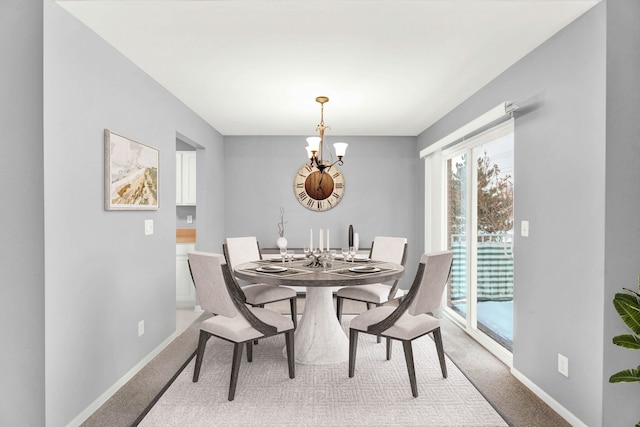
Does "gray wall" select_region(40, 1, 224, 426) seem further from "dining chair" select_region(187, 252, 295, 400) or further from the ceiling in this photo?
"dining chair" select_region(187, 252, 295, 400)

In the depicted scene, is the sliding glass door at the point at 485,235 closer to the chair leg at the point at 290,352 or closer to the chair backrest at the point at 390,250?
the chair backrest at the point at 390,250

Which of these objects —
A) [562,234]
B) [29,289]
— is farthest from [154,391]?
[562,234]

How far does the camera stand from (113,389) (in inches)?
97.9

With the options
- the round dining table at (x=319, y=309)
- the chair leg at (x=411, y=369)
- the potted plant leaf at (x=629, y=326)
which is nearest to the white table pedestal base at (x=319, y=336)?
the round dining table at (x=319, y=309)

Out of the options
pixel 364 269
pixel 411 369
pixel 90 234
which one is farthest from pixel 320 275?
pixel 90 234

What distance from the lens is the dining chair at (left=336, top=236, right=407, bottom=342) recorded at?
3.35m

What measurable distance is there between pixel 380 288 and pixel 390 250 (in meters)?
0.47

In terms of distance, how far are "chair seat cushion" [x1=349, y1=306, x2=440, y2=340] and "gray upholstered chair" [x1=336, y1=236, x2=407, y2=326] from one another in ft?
2.04

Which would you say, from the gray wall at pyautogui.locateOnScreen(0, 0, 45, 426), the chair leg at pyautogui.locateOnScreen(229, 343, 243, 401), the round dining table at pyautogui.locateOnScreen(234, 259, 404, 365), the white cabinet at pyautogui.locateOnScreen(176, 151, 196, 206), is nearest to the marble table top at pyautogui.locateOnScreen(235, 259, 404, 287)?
the round dining table at pyautogui.locateOnScreen(234, 259, 404, 365)

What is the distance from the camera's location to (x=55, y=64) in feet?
6.44

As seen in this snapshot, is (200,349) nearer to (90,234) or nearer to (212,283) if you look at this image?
(212,283)

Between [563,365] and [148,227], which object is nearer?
[563,365]

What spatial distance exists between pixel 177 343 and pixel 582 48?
3744 mm

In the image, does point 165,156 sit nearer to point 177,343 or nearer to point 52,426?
point 177,343
